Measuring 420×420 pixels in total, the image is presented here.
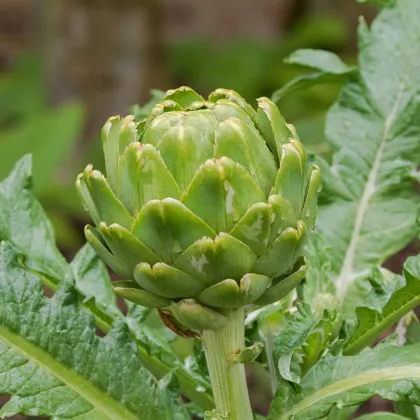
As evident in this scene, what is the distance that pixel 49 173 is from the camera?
276 cm

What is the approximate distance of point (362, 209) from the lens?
1276 mm

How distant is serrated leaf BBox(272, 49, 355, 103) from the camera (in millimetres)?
1295

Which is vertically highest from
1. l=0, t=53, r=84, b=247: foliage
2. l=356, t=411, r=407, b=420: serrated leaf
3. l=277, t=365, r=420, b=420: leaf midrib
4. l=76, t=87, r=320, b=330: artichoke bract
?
l=76, t=87, r=320, b=330: artichoke bract

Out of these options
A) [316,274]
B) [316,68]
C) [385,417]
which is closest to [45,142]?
[316,68]

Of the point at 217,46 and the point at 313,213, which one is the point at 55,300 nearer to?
the point at 313,213

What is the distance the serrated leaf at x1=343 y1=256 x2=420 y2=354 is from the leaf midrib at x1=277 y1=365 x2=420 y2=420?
9cm

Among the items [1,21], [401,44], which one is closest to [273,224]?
[401,44]

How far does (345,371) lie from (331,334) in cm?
10

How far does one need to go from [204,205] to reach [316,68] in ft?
2.07

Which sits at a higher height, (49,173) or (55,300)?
(55,300)

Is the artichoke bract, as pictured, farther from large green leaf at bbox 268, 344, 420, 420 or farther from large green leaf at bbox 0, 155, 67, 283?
large green leaf at bbox 0, 155, 67, 283

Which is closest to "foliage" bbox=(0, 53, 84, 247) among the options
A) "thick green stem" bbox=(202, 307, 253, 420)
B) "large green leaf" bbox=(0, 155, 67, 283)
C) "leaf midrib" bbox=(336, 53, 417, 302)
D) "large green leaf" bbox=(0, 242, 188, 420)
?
"large green leaf" bbox=(0, 155, 67, 283)

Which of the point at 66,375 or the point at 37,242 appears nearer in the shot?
the point at 66,375

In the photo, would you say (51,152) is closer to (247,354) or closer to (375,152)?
(375,152)
